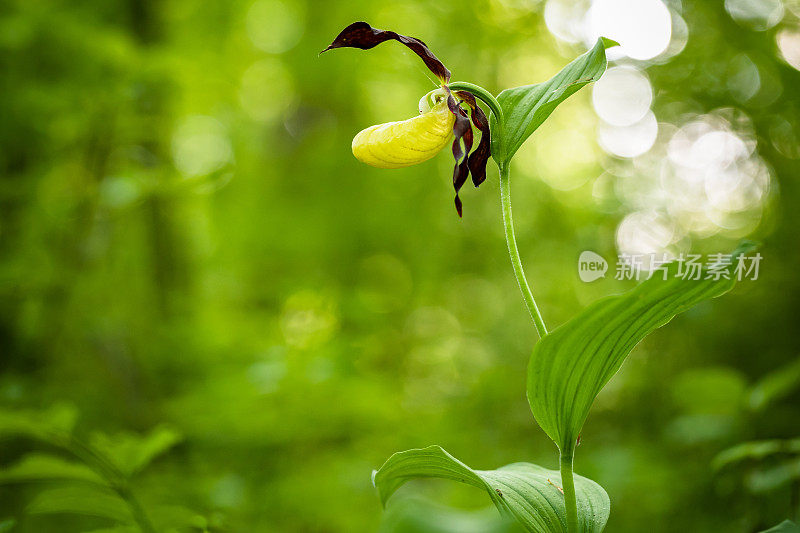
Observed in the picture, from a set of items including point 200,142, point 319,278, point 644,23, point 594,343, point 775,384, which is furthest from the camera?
point 200,142

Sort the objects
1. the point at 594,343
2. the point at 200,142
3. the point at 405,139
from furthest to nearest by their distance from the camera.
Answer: the point at 200,142 < the point at 405,139 < the point at 594,343

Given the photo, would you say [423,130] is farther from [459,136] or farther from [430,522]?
[430,522]

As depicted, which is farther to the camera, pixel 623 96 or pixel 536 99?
pixel 623 96

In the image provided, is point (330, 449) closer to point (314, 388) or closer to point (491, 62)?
point (314, 388)

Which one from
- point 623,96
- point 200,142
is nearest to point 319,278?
point 200,142

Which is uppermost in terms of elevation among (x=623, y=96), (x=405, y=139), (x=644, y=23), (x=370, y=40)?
(x=623, y=96)

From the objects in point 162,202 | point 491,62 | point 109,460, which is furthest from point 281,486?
point 491,62
